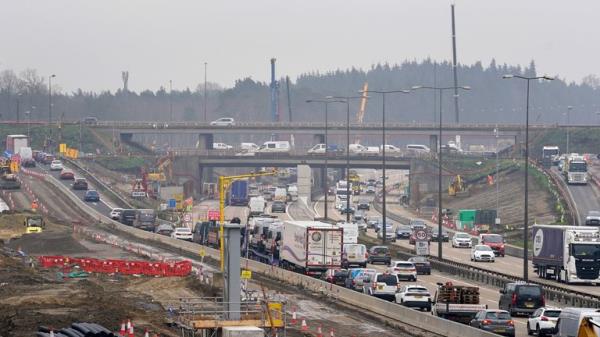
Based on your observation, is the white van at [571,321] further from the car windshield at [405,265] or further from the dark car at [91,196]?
the dark car at [91,196]

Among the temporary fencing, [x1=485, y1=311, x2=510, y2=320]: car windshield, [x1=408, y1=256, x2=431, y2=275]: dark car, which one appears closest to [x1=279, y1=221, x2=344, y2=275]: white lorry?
the temporary fencing

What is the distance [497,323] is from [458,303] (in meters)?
6.22

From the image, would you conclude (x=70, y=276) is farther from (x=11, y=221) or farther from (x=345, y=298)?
(x=11, y=221)

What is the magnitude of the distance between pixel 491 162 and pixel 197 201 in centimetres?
3785

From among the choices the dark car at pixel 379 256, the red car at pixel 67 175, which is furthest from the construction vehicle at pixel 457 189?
the dark car at pixel 379 256

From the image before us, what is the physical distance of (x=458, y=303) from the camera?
54906 mm

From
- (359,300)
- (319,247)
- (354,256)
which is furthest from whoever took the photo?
(354,256)

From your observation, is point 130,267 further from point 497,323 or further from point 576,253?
point 497,323

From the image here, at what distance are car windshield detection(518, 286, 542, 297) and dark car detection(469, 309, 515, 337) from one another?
854cm

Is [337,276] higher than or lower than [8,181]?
lower

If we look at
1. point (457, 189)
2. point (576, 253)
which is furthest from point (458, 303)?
point (457, 189)

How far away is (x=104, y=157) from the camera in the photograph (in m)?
194

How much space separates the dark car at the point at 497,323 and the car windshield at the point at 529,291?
854 centimetres

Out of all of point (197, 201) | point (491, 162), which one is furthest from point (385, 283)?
point (491, 162)
